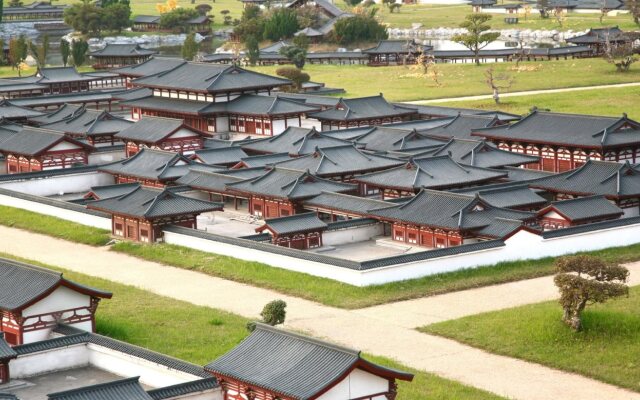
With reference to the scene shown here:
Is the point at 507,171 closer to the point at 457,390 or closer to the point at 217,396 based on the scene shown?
the point at 457,390

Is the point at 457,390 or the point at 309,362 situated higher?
the point at 309,362

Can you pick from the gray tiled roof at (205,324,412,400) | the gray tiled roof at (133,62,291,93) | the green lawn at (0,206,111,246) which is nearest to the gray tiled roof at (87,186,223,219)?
the green lawn at (0,206,111,246)

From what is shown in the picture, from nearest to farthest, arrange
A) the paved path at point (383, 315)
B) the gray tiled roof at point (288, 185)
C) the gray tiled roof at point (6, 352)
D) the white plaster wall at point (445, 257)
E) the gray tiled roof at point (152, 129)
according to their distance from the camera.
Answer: the gray tiled roof at point (6, 352) → the paved path at point (383, 315) → the white plaster wall at point (445, 257) → the gray tiled roof at point (288, 185) → the gray tiled roof at point (152, 129)

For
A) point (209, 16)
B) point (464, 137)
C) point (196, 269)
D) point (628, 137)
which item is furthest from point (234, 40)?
point (196, 269)

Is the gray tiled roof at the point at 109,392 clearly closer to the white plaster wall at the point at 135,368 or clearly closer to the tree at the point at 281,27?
the white plaster wall at the point at 135,368

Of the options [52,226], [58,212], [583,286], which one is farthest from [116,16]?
[583,286]

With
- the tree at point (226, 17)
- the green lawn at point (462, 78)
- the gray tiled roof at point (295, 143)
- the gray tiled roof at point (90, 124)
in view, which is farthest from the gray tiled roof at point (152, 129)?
the tree at point (226, 17)

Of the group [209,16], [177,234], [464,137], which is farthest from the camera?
[209,16]
